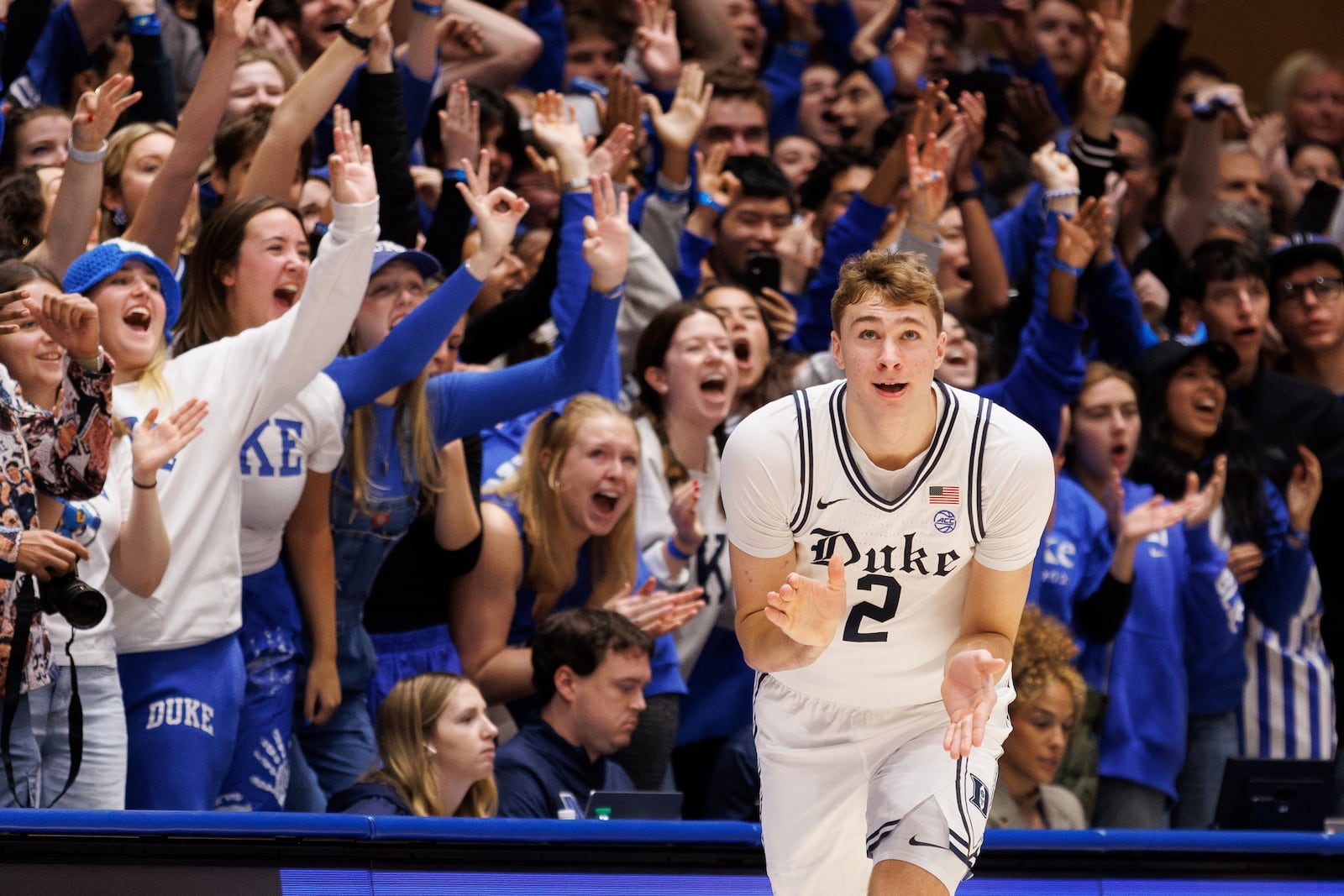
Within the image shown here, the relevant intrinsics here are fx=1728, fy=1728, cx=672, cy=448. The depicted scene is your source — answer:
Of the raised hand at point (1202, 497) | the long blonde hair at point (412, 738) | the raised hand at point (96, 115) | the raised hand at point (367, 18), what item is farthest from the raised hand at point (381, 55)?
the raised hand at point (1202, 497)

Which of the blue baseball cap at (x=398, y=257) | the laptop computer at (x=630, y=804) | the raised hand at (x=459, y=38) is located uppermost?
the raised hand at (x=459, y=38)

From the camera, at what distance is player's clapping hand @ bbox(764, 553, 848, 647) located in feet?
10.6

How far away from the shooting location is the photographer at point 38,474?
3.57 metres

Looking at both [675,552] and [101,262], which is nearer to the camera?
[101,262]

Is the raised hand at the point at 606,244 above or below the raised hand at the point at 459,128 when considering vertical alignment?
below

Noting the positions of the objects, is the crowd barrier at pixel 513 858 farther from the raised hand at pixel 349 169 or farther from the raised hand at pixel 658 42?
the raised hand at pixel 658 42

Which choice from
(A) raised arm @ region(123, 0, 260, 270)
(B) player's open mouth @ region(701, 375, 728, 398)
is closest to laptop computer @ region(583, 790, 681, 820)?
(B) player's open mouth @ region(701, 375, 728, 398)

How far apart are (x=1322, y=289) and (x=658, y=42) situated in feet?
9.13

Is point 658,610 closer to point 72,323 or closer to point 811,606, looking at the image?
point 811,606

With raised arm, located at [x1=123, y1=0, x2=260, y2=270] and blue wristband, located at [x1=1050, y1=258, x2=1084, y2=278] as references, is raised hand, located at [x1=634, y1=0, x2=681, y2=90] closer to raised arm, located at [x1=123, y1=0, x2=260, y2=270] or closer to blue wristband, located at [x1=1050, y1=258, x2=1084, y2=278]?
blue wristband, located at [x1=1050, y1=258, x2=1084, y2=278]

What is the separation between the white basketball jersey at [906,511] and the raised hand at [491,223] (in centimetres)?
138

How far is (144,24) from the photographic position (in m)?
5.22

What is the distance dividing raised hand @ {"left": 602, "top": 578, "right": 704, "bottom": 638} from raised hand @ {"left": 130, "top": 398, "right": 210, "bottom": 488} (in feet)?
4.68

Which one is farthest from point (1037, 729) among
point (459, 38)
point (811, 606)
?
point (459, 38)
